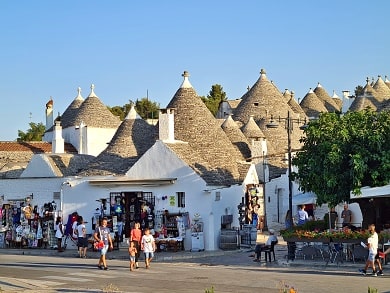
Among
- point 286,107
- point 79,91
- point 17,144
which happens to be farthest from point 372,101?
point 17,144

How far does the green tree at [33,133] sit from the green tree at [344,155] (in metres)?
70.3

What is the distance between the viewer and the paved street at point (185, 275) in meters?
18.2

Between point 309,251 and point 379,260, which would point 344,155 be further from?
point 379,260

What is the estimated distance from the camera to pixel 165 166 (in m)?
31.7

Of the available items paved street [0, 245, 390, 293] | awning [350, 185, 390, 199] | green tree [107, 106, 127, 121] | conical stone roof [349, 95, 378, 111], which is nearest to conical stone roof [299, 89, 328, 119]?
conical stone roof [349, 95, 378, 111]

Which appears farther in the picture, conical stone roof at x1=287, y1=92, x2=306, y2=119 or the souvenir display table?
conical stone roof at x1=287, y1=92, x2=306, y2=119

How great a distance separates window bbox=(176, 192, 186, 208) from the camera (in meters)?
30.9

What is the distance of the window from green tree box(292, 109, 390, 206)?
5.99 metres

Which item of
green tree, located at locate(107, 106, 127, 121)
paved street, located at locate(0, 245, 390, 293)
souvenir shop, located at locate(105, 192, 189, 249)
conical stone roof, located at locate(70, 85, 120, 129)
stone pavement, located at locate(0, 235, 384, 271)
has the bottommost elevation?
paved street, located at locate(0, 245, 390, 293)

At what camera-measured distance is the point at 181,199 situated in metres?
31.0

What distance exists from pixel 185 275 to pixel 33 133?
78.1 metres

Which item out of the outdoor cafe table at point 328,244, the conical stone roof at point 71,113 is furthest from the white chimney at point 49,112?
the outdoor cafe table at point 328,244

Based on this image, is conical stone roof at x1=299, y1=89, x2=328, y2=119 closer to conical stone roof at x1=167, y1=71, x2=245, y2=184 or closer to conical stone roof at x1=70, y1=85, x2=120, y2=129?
conical stone roof at x1=70, y1=85, x2=120, y2=129

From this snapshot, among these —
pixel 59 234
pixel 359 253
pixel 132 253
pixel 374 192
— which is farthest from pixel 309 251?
pixel 59 234
